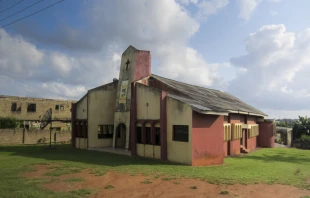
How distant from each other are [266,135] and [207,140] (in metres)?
18.5

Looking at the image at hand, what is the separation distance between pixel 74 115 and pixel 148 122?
11.0m

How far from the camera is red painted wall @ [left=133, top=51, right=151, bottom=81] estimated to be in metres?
20.4

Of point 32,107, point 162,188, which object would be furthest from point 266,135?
point 32,107

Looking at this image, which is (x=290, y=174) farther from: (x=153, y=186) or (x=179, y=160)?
(x=153, y=186)

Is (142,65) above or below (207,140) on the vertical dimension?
above

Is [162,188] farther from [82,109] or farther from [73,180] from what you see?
[82,109]

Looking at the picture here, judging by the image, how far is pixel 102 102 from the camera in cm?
2406

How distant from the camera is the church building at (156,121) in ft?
51.0

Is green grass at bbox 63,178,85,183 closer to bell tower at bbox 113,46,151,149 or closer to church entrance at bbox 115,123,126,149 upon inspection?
bell tower at bbox 113,46,151,149

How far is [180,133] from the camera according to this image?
1574cm

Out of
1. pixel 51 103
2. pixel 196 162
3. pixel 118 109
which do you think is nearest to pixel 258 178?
pixel 196 162

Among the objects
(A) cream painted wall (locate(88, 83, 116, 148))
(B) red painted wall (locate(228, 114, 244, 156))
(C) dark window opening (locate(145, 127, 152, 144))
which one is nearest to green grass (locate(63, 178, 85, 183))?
(C) dark window opening (locate(145, 127, 152, 144))

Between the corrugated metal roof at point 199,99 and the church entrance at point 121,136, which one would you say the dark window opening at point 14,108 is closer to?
the church entrance at point 121,136

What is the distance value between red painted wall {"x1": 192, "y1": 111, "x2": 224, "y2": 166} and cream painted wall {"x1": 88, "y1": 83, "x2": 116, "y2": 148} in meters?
11.3
